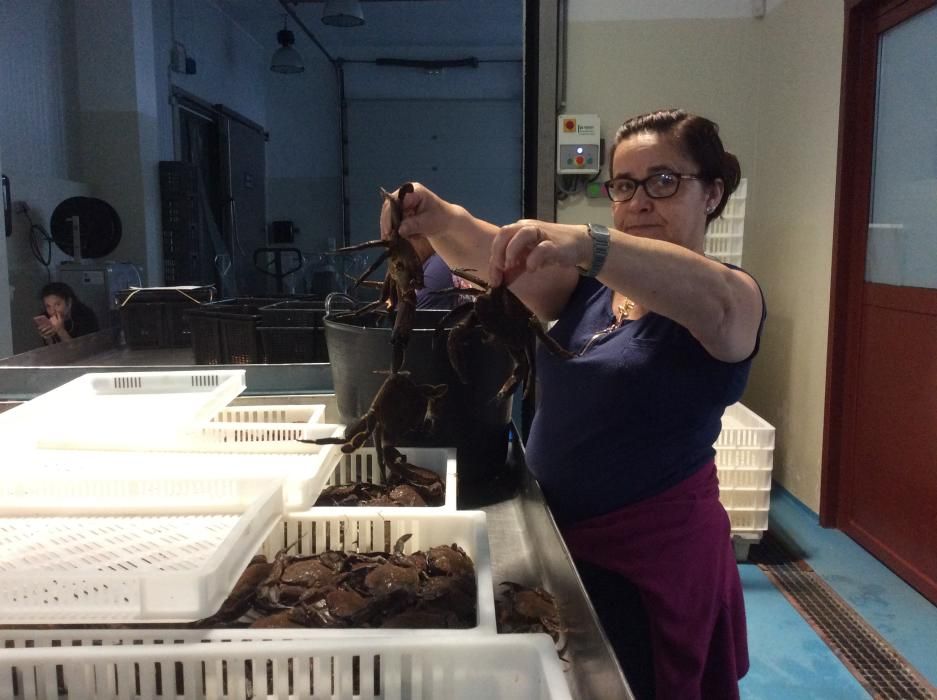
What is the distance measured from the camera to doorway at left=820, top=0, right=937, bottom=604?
2.66 metres

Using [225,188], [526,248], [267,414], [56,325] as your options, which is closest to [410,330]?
[526,248]

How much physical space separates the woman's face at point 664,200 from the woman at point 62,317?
3.43 m

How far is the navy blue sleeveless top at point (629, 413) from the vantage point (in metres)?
1.15

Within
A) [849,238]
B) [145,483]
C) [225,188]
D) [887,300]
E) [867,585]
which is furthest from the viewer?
[225,188]

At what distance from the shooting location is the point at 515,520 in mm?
1288

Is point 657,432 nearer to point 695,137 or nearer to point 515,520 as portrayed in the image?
point 515,520

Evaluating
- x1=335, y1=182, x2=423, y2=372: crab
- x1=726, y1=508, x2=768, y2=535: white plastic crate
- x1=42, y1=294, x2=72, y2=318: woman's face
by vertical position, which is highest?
x1=335, y1=182, x2=423, y2=372: crab

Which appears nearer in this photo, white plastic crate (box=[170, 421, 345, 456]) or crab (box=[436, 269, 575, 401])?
crab (box=[436, 269, 575, 401])

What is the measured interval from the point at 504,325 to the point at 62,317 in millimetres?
3607

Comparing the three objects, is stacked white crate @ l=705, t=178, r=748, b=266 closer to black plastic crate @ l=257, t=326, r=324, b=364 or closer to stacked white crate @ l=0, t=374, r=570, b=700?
black plastic crate @ l=257, t=326, r=324, b=364

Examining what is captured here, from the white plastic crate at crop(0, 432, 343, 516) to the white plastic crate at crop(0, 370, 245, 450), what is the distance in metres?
0.06

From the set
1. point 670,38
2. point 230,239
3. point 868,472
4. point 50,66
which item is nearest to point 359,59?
point 230,239

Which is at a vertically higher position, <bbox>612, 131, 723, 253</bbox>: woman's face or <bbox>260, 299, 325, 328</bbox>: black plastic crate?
<bbox>612, 131, 723, 253</bbox>: woman's face

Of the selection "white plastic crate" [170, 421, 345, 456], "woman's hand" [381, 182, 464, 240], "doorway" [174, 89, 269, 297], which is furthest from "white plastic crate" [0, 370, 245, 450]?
"doorway" [174, 89, 269, 297]
